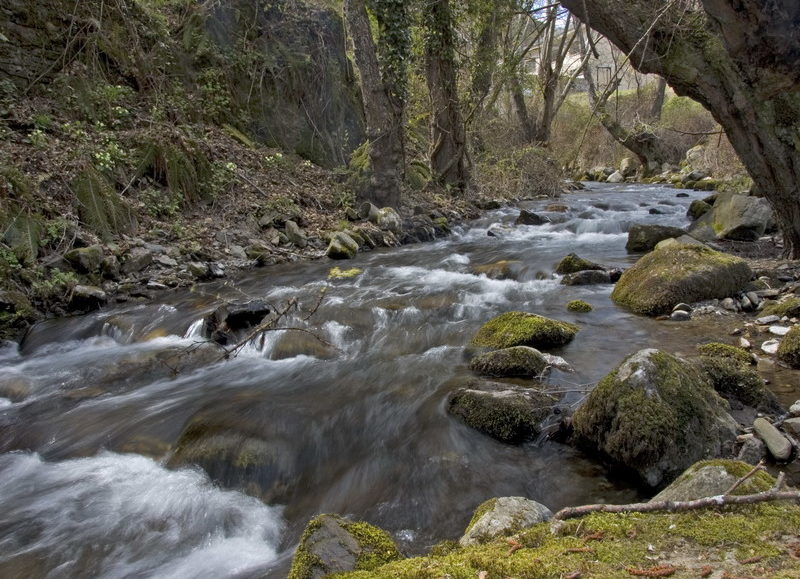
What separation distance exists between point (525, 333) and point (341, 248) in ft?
18.7

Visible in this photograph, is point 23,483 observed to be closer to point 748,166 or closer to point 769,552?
point 769,552

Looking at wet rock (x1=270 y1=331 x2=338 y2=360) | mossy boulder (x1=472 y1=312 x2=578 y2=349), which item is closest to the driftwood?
mossy boulder (x1=472 y1=312 x2=578 y2=349)

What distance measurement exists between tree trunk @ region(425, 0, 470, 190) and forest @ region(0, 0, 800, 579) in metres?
0.08

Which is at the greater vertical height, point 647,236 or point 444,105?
point 444,105

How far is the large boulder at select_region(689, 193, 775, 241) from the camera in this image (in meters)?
9.29

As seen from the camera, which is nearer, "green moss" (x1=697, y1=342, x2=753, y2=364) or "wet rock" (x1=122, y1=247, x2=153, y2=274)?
"green moss" (x1=697, y1=342, x2=753, y2=364)

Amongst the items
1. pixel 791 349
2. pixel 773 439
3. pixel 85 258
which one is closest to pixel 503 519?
pixel 773 439

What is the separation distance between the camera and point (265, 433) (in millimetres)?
4129

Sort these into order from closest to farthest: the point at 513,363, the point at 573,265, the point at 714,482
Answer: the point at 714,482
the point at 513,363
the point at 573,265

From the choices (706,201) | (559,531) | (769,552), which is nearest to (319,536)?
(559,531)

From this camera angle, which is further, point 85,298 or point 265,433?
point 85,298

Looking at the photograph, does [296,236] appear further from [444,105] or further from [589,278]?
[444,105]

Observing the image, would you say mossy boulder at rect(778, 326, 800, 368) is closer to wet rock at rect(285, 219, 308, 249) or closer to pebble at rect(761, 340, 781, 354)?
pebble at rect(761, 340, 781, 354)

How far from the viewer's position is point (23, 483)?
12.5 ft
